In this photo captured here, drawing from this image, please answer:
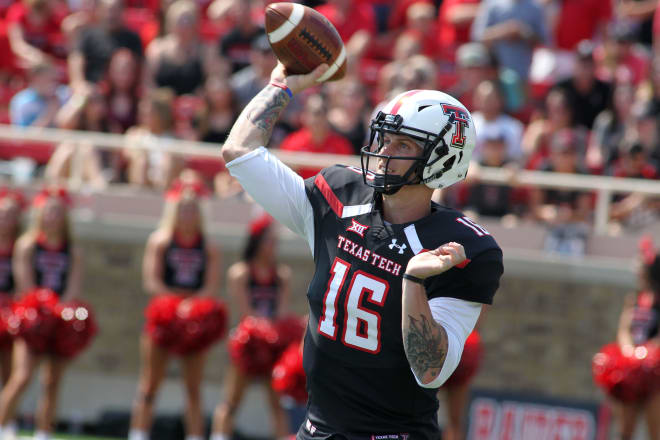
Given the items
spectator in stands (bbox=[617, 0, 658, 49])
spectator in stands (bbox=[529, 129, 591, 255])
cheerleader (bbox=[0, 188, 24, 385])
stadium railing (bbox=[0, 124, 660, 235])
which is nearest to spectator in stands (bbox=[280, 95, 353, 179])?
stadium railing (bbox=[0, 124, 660, 235])

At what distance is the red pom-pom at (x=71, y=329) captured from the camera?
7.98 m

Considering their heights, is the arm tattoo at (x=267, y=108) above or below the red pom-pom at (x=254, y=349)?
above

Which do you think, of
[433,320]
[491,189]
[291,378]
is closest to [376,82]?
[491,189]

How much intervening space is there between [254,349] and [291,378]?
1.71 feet

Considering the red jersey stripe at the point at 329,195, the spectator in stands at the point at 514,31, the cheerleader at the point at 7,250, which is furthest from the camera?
the spectator in stands at the point at 514,31

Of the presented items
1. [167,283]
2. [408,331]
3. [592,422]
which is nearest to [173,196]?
[167,283]

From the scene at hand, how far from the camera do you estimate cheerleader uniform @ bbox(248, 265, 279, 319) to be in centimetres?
825

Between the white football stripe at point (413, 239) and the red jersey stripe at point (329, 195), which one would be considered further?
the red jersey stripe at point (329, 195)

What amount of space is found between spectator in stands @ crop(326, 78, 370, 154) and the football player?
18.2 feet

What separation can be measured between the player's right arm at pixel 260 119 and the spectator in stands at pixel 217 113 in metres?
5.72

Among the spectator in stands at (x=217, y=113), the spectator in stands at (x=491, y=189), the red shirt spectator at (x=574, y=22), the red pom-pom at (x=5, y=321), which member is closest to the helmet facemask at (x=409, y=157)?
the spectator in stands at (x=491, y=189)

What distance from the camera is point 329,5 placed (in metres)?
11.2

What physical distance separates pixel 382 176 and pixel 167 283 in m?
5.09

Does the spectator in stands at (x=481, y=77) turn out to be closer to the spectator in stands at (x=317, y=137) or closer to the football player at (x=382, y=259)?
the spectator in stands at (x=317, y=137)
